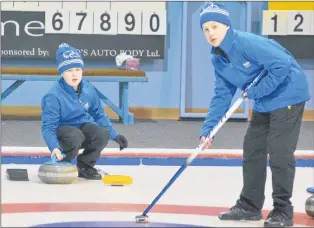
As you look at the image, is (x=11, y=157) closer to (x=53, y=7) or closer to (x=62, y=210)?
(x=62, y=210)

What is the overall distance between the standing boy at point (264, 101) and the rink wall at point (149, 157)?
162 cm

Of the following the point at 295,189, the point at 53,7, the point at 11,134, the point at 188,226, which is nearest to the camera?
the point at 188,226

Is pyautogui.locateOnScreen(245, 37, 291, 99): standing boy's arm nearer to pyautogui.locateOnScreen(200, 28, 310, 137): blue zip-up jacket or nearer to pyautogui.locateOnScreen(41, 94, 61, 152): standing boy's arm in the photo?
pyautogui.locateOnScreen(200, 28, 310, 137): blue zip-up jacket

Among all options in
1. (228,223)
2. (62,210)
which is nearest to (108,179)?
(62,210)

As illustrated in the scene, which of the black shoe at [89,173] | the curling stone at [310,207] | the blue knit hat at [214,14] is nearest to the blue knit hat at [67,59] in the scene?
the black shoe at [89,173]

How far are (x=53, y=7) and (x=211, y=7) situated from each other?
4.37m

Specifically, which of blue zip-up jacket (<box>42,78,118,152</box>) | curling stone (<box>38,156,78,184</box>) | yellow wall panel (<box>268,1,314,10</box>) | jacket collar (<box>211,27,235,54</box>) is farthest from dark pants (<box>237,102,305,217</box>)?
yellow wall panel (<box>268,1,314,10</box>)

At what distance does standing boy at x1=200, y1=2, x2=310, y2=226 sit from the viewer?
355cm

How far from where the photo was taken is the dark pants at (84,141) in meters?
4.68

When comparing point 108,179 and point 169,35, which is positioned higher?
Answer: point 169,35

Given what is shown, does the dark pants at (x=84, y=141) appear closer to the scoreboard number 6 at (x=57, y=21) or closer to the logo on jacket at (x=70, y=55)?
the logo on jacket at (x=70, y=55)

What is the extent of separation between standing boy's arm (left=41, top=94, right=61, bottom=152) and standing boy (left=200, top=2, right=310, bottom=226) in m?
1.22

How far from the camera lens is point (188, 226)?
3480mm

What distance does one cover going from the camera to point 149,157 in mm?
5355
